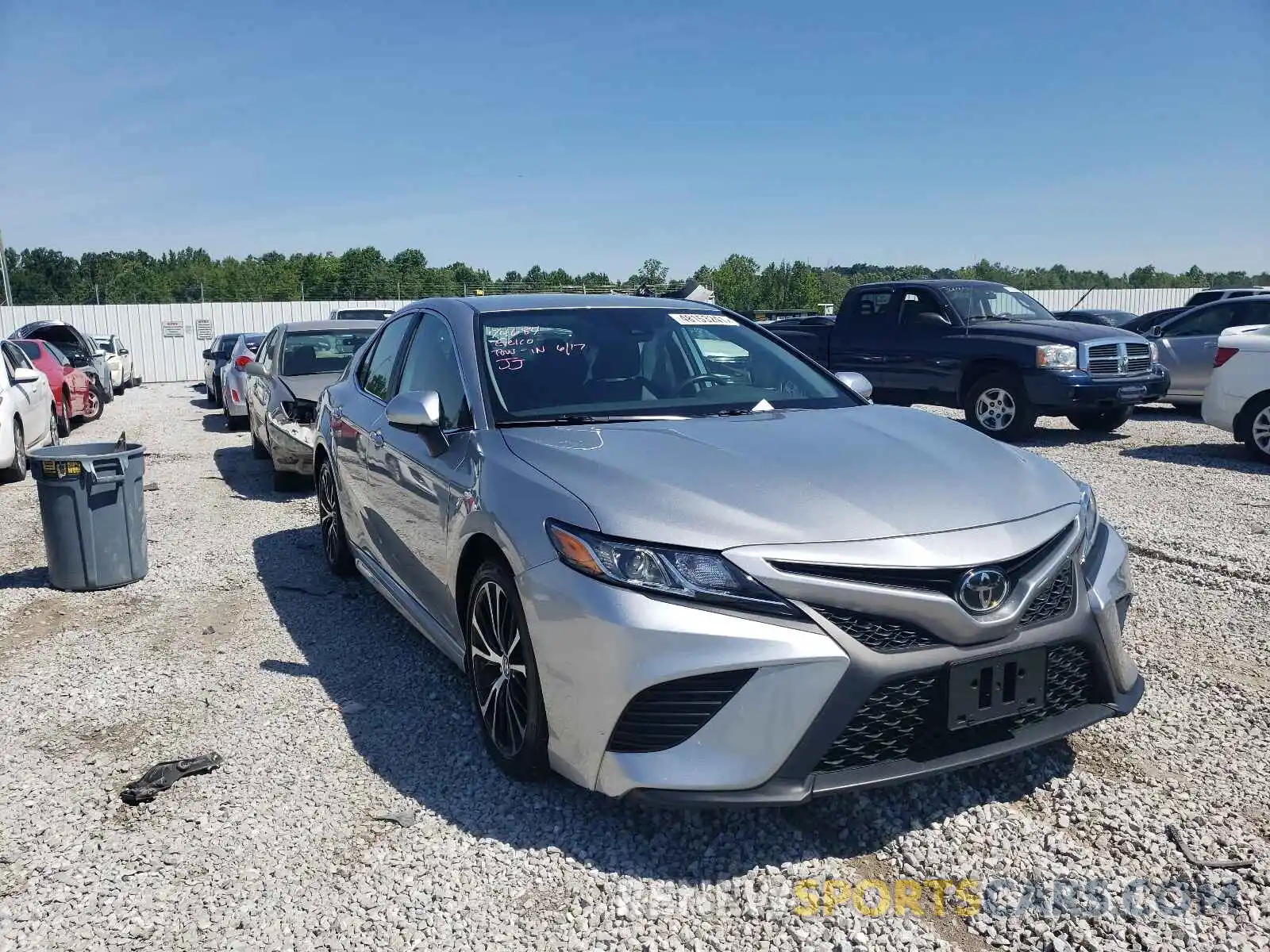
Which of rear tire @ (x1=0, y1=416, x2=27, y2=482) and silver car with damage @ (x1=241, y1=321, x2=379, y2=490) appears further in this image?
rear tire @ (x1=0, y1=416, x2=27, y2=482)

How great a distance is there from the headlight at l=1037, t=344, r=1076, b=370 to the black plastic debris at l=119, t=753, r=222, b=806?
9.89m

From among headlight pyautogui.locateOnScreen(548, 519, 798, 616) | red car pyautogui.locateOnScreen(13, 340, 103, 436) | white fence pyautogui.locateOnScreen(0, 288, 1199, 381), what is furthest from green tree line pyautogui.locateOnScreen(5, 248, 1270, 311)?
headlight pyautogui.locateOnScreen(548, 519, 798, 616)

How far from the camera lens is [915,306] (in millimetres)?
12359

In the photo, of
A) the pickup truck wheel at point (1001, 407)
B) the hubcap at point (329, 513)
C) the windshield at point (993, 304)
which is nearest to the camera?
the hubcap at point (329, 513)

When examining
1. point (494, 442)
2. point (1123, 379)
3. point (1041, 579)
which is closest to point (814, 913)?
point (1041, 579)

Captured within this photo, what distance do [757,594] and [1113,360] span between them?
33.2 feet

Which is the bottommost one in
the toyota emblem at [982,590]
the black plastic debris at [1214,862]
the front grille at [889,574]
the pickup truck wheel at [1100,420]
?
the black plastic debris at [1214,862]

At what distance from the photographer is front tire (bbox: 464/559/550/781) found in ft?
10.0

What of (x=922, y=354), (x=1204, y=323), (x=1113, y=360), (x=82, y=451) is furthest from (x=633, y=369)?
(x=1204, y=323)

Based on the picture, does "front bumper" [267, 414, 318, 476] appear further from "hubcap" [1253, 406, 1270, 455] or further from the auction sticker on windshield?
"hubcap" [1253, 406, 1270, 455]

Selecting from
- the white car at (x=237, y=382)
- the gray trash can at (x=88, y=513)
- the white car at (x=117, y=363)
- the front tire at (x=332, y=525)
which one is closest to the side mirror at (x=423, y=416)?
the front tire at (x=332, y=525)

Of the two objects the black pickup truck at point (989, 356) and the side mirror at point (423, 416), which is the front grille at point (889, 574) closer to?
the side mirror at point (423, 416)

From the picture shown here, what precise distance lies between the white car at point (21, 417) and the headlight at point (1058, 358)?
10.5 meters

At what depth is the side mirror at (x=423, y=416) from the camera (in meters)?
3.73
